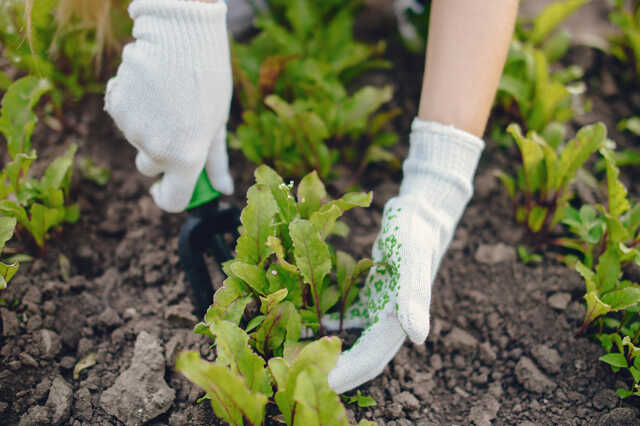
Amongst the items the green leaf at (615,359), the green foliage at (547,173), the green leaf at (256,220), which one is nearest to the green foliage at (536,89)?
the green foliage at (547,173)

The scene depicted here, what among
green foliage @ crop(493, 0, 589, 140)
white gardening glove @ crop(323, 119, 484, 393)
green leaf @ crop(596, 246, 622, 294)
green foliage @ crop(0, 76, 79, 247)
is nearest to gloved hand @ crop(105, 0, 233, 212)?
green foliage @ crop(0, 76, 79, 247)

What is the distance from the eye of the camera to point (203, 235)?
1495 mm

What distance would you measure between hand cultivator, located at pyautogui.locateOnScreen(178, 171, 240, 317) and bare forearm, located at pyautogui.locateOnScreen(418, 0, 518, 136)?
63cm

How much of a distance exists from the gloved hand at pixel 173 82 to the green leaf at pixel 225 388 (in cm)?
56

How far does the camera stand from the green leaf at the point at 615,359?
51.3 inches

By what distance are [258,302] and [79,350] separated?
0.51m

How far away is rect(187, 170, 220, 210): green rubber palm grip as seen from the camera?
1.47 meters

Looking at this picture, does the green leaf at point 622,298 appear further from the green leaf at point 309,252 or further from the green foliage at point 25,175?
the green foliage at point 25,175

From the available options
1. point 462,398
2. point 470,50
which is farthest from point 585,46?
point 462,398

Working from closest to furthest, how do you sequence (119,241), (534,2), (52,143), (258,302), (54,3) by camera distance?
(258,302), (54,3), (119,241), (52,143), (534,2)

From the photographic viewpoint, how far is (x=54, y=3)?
61.7 inches

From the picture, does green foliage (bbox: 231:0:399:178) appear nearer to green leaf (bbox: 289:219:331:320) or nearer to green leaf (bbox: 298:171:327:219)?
green leaf (bbox: 298:171:327:219)

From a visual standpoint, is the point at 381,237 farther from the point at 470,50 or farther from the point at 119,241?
the point at 119,241

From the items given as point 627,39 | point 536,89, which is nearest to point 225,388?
point 536,89
